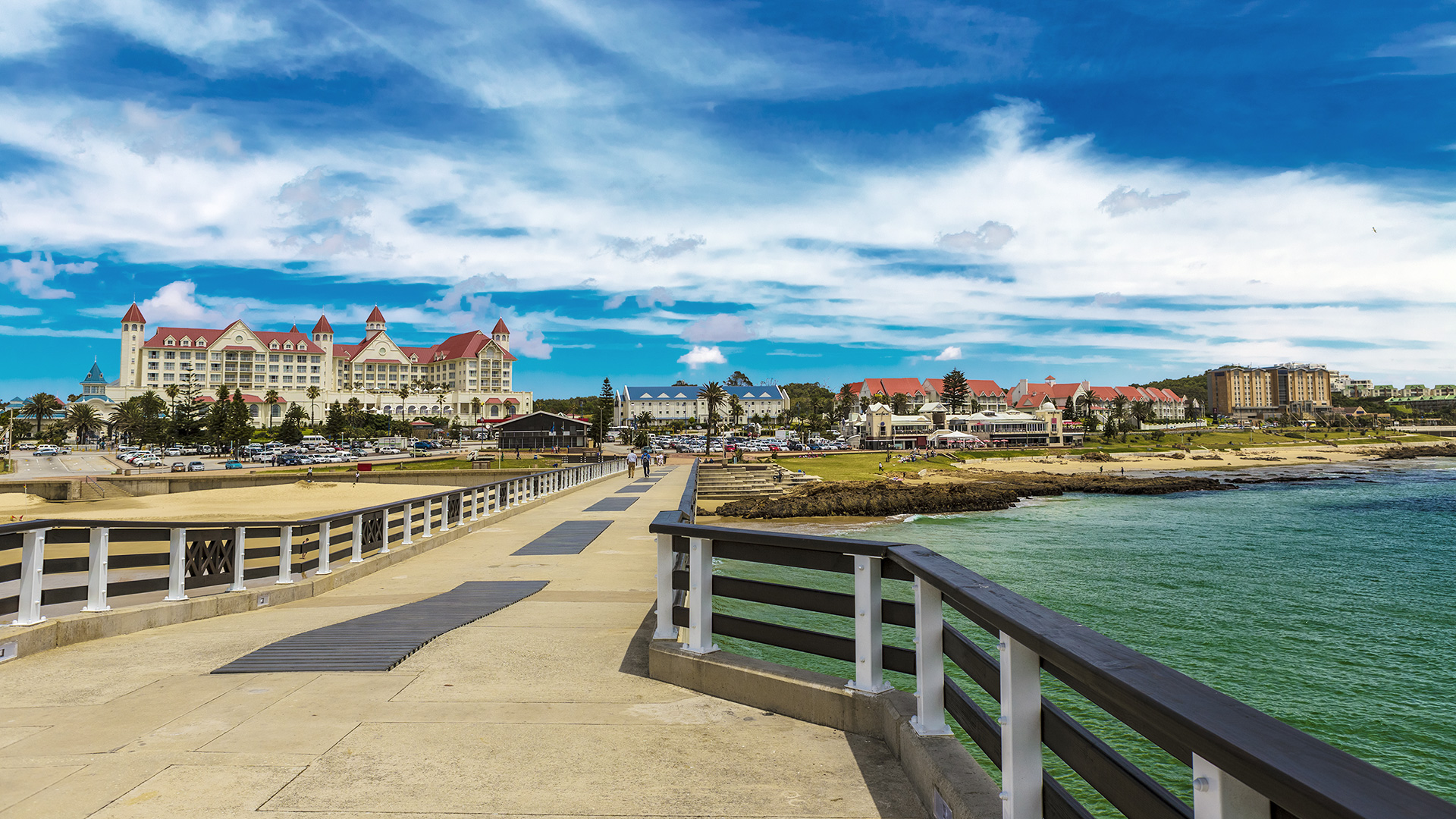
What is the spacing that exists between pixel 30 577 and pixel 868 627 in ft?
25.2

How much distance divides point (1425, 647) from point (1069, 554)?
13.5m

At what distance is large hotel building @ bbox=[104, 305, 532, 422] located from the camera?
15838 centimetres

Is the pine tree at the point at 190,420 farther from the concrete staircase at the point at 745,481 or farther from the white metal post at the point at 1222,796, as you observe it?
the white metal post at the point at 1222,796

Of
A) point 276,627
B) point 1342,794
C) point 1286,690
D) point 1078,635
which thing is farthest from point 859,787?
Answer: point 1286,690

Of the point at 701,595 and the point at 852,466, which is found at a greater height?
the point at 701,595

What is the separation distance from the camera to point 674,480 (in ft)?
145

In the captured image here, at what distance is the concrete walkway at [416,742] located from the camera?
390 cm

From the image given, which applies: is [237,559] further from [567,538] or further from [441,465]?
[441,465]

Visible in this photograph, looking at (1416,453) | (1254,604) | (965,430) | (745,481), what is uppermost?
(965,430)

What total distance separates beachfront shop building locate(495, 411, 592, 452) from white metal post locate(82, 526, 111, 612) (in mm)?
66844

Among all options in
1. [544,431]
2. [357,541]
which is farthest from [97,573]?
[544,431]

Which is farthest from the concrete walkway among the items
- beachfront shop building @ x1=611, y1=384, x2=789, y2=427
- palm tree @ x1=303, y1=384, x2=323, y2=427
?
beachfront shop building @ x1=611, y1=384, x2=789, y2=427

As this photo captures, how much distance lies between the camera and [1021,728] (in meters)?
2.92

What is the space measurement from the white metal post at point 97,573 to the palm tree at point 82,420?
6485 inches
